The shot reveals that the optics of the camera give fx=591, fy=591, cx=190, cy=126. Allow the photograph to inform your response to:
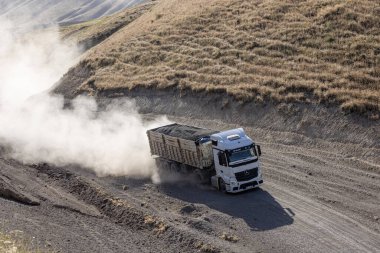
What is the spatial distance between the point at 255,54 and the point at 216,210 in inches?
958

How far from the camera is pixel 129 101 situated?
166 feet

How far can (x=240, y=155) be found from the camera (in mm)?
28188

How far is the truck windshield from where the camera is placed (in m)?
28.0

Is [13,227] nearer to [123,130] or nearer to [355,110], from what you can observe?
[123,130]

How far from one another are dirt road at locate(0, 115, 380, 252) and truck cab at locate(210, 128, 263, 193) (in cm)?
62

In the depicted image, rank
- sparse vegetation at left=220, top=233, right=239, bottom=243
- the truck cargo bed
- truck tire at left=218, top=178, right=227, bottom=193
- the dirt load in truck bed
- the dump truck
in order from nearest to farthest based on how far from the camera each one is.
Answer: sparse vegetation at left=220, top=233, right=239, bottom=243
the dump truck
truck tire at left=218, top=178, right=227, bottom=193
the truck cargo bed
the dirt load in truck bed

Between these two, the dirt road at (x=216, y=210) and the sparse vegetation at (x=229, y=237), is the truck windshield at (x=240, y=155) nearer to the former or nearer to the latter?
the dirt road at (x=216, y=210)

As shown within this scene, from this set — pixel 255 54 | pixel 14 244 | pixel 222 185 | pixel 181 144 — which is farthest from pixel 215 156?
pixel 255 54

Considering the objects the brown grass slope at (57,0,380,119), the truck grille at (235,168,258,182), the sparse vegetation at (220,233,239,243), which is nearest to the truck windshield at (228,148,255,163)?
the truck grille at (235,168,258,182)

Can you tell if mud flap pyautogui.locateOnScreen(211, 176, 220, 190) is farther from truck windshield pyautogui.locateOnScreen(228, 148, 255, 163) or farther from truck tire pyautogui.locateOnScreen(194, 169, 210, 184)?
truck windshield pyautogui.locateOnScreen(228, 148, 255, 163)

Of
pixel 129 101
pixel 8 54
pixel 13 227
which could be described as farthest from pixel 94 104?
pixel 8 54

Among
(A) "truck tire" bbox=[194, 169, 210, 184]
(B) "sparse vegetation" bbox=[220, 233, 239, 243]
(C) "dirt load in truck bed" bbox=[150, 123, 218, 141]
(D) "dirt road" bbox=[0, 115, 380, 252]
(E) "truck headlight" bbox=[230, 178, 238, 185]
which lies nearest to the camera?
(D) "dirt road" bbox=[0, 115, 380, 252]

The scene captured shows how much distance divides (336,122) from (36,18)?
12304cm

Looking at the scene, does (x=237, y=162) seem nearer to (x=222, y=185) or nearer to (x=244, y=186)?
(x=244, y=186)
